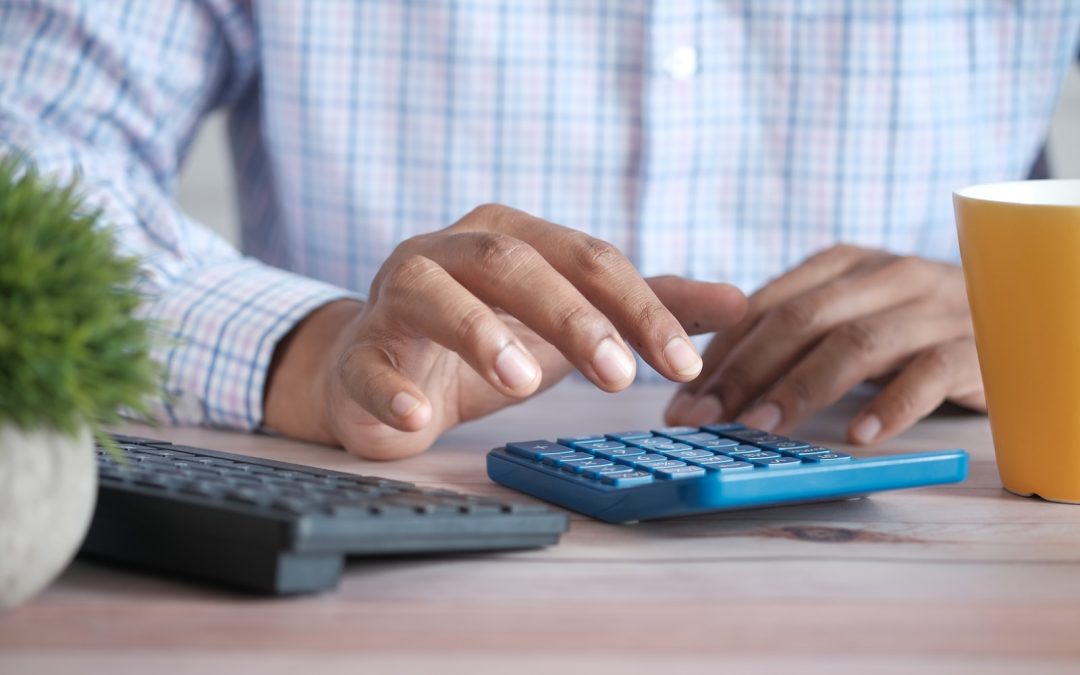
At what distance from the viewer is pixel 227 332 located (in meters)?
0.90

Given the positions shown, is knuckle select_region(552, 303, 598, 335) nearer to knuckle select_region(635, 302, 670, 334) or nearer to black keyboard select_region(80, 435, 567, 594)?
knuckle select_region(635, 302, 670, 334)

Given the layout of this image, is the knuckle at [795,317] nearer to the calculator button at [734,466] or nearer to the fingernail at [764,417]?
the fingernail at [764,417]

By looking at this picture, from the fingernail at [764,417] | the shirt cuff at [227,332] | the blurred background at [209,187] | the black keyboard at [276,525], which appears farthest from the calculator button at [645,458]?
the blurred background at [209,187]

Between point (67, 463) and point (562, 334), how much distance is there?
28 centimetres

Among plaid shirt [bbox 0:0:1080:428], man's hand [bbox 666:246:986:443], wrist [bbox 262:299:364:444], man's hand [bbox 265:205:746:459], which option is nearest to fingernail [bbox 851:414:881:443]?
man's hand [bbox 666:246:986:443]

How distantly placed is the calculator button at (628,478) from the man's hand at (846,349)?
242mm

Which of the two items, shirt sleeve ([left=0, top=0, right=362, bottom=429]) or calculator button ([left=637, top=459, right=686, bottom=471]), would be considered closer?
calculator button ([left=637, top=459, right=686, bottom=471])

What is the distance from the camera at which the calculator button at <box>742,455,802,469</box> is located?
55cm

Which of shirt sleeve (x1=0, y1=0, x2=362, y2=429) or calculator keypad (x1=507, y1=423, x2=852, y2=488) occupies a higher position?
shirt sleeve (x1=0, y1=0, x2=362, y2=429)

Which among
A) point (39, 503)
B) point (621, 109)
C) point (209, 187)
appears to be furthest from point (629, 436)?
point (209, 187)

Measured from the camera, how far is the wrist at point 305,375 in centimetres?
78

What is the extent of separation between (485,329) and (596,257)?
3.5 inches

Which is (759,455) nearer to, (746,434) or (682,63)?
(746,434)

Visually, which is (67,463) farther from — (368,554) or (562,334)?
(562,334)
